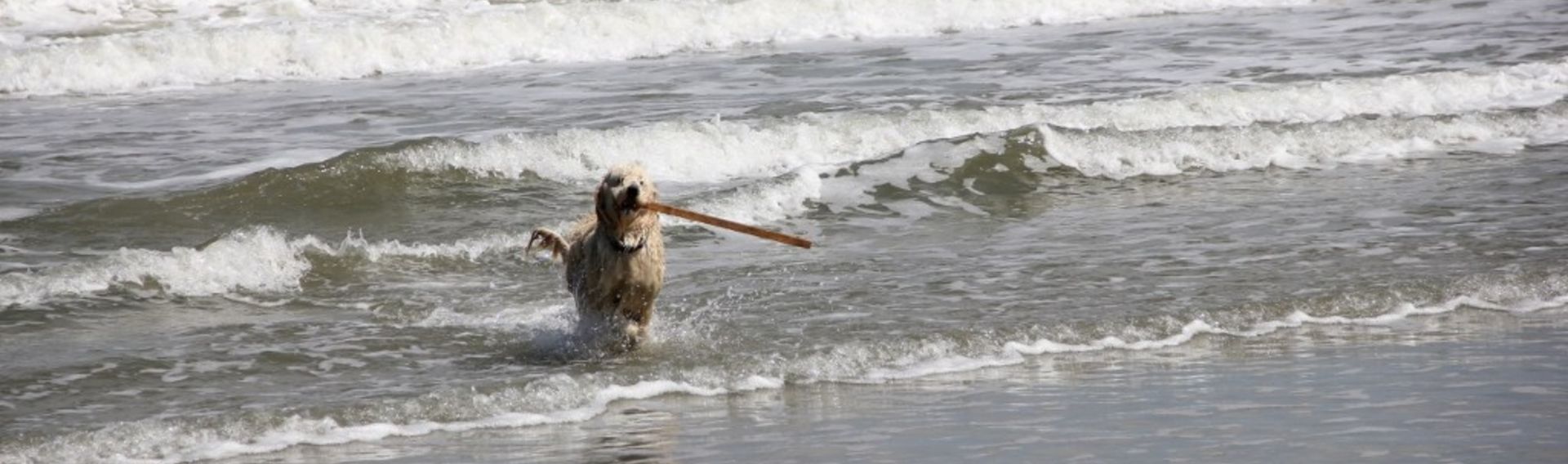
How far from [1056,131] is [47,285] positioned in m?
7.78

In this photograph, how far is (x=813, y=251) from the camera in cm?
1156

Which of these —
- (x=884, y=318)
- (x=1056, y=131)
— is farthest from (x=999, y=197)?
(x=884, y=318)

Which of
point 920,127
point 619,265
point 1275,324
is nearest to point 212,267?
point 619,265

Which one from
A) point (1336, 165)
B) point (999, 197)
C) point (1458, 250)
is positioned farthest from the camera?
point (1336, 165)

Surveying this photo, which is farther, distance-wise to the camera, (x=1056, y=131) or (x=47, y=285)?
(x=1056, y=131)

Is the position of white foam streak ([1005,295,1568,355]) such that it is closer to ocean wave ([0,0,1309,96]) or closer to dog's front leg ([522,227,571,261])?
dog's front leg ([522,227,571,261])

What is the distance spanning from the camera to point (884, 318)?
9156mm

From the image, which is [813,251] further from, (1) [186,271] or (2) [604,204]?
(2) [604,204]

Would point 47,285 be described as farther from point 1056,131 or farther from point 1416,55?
point 1416,55

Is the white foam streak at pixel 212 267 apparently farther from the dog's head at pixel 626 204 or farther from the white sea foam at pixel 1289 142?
the white sea foam at pixel 1289 142

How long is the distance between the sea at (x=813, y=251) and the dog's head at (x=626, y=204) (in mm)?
552

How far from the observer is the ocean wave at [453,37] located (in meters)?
21.7

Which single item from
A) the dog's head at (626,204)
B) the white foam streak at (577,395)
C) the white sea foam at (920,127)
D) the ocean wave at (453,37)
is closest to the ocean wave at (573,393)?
the white foam streak at (577,395)

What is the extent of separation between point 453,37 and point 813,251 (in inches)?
522
